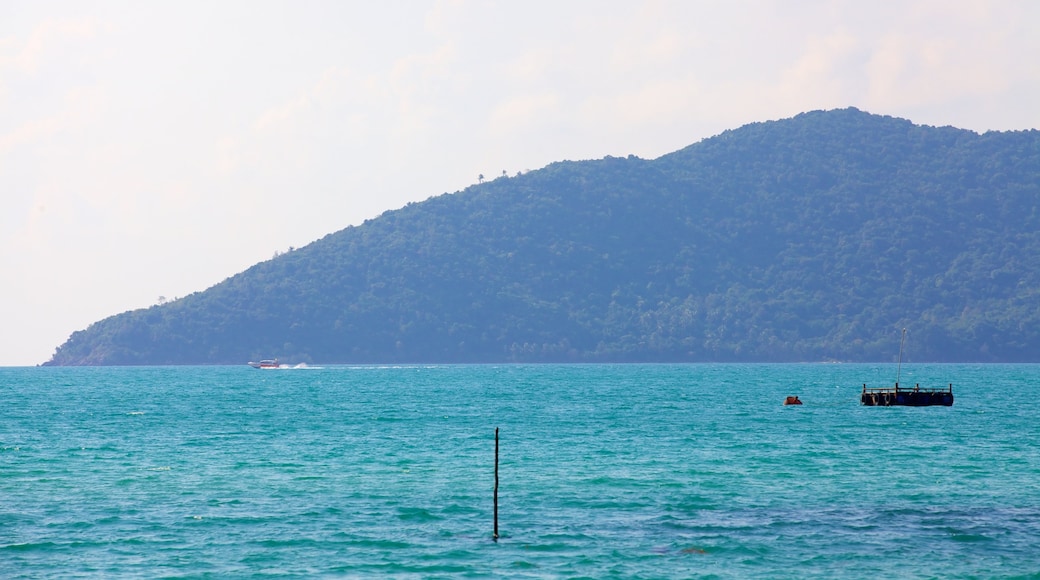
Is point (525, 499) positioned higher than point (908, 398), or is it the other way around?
point (908, 398)

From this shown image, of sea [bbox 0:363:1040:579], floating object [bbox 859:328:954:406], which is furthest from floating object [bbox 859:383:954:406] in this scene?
sea [bbox 0:363:1040:579]

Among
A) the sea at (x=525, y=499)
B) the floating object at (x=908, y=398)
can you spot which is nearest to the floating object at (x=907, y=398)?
the floating object at (x=908, y=398)

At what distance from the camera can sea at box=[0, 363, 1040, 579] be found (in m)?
44.3

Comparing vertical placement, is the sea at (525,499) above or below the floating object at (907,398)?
below

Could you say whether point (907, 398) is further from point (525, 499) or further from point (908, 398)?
point (525, 499)

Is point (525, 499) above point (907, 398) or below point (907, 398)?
below

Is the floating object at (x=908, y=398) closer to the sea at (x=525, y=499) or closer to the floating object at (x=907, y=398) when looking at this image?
the floating object at (x=907, y=398)

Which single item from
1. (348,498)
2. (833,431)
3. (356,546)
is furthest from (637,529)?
(833,431)

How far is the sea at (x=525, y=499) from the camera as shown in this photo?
4428cm

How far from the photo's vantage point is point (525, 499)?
57.0 meters

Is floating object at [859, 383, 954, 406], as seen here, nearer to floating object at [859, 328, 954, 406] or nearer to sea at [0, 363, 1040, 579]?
floating object at [859, 328, 954, 406]

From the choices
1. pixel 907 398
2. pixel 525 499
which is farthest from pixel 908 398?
pixel 525 499

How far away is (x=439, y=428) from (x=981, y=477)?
47.3m

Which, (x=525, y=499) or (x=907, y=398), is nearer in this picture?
(x=525, y=499)
